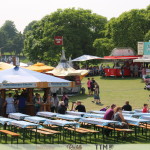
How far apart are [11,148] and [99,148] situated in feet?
9.65

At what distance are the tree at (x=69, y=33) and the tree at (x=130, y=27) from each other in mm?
9057

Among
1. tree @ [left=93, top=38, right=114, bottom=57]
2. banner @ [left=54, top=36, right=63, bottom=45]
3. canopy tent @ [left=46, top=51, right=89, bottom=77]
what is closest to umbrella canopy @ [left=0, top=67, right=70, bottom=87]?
canopy tent @ [left=46, top=51, right=89, bottom=77]

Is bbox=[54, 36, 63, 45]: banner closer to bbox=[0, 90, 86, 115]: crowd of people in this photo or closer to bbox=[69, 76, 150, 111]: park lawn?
bbox=[69, 76, 150, 111]: park lawn

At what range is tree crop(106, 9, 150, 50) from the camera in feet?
192

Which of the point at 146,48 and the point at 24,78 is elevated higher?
the point at 146,48

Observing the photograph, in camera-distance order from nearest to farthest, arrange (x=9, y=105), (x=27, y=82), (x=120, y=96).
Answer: (x=27, y=82) → (x=9, y=105) → (x=120, y=96)

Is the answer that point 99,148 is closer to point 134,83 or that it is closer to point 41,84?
point 41,84

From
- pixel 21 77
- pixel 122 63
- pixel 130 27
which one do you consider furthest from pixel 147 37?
pixel 21 77

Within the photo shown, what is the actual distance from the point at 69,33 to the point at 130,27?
486 inches

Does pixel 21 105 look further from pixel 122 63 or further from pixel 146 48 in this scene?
pixel 122 63

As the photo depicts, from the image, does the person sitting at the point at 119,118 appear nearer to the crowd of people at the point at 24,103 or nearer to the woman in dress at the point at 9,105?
the crowd of people at the point at 24,103

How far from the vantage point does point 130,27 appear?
58344mm

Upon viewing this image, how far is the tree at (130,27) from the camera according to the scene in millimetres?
58469

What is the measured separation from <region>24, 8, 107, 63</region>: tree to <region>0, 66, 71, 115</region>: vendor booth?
4444cm
